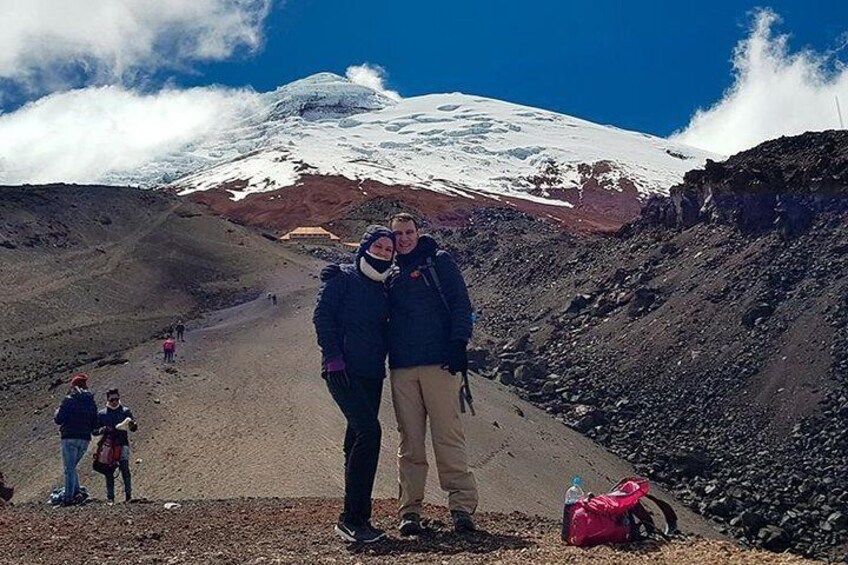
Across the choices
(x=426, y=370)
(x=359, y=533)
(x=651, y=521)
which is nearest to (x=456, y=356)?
(x=426, y=370)

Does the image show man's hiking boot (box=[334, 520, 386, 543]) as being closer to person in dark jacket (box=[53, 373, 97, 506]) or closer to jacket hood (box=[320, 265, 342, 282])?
jacket hood (box=[320, 265, 342, 282])

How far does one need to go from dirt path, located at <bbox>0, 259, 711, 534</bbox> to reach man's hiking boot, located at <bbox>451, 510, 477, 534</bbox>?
17.4 feet

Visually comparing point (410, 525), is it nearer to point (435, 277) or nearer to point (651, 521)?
point (651, 521)

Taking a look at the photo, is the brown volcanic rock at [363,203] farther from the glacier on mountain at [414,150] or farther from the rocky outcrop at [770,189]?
the rocky outcrop at [770,189]

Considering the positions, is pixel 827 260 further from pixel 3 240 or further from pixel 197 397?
pixel 3 240

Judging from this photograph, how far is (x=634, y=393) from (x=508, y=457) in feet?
18.8

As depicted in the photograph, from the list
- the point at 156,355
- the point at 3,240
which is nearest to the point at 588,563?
the point at 156,355

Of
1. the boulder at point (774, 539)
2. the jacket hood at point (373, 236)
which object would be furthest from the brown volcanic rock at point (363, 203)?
the jacket hood at point (373, 236)

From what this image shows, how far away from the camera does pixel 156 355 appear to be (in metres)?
21.0

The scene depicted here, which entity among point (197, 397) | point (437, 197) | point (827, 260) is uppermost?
point (437, 197)

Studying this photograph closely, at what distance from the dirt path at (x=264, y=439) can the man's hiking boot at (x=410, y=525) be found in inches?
205

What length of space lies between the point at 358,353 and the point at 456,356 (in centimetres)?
66

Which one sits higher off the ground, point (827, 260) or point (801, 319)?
point (827, 260)

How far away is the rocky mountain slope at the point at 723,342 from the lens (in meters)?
15.6
